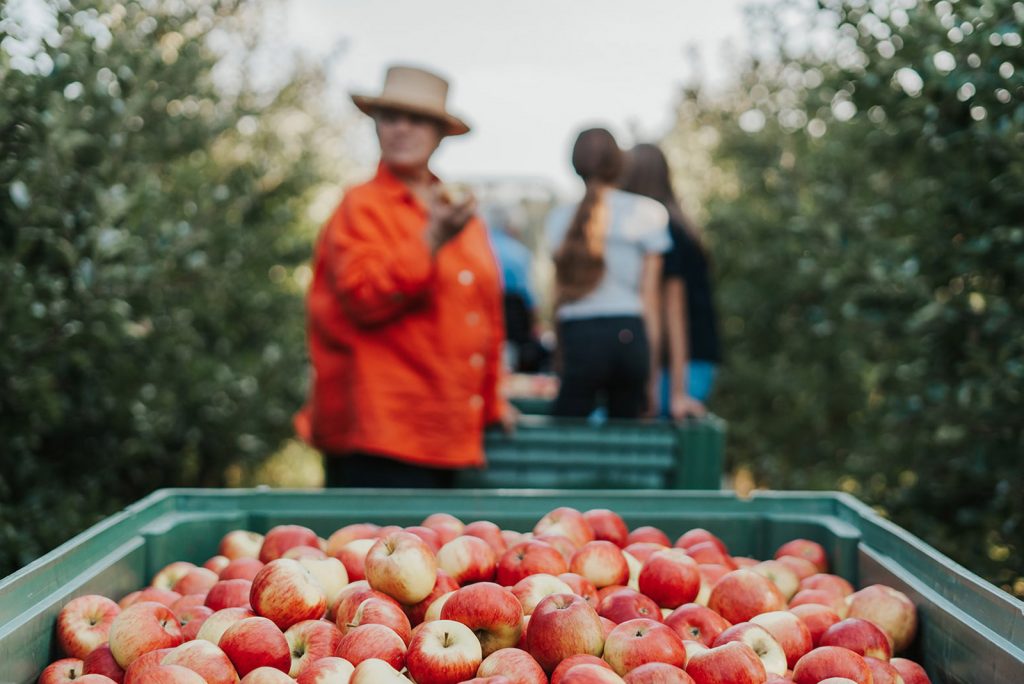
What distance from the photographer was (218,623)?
2039 mm

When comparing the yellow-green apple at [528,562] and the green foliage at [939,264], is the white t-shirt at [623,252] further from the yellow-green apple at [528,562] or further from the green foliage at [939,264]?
the yellow-green apple at [528,562]

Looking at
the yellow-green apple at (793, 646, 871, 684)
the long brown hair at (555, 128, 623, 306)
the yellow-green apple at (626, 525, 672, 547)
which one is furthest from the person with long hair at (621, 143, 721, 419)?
the yellow-green apple at (793, 646, 871, 684)

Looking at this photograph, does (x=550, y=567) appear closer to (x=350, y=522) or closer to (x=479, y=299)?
(x=350, y=522)

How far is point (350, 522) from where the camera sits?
2.86m

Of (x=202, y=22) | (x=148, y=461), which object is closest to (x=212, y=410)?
(x=148, y=461)

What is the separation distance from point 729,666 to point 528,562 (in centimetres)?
60

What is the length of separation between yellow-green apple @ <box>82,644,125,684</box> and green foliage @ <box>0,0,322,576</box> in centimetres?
143

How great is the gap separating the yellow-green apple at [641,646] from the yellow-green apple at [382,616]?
381mm

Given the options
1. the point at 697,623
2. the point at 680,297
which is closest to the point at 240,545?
the point at 697,623

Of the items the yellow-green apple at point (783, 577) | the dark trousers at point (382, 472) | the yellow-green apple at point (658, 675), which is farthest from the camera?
the dark trousers at point (382, 472)

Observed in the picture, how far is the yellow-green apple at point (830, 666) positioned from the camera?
1870 mm

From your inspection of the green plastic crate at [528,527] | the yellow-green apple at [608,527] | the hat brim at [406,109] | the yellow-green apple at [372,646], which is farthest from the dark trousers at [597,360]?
the yellow-green apple at [372,646]

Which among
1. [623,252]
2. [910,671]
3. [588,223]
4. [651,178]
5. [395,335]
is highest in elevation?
[651,178]

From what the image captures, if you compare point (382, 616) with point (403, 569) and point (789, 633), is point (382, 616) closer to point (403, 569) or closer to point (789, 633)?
point (403, 569)
